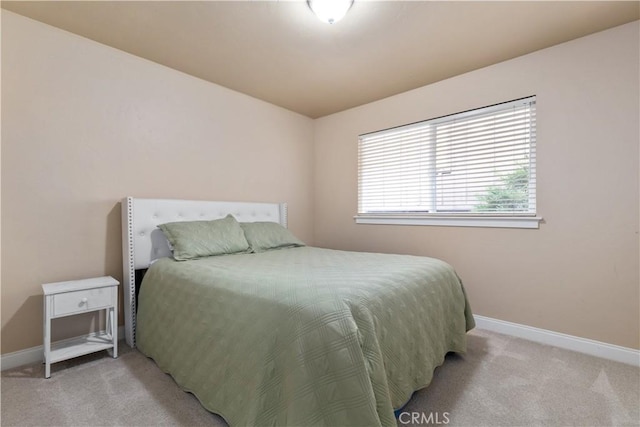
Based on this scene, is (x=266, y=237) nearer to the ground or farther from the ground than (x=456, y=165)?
nearer to the ground

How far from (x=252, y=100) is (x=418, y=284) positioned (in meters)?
2.70

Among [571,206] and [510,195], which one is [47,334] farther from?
[571,206]

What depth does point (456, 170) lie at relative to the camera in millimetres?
2865

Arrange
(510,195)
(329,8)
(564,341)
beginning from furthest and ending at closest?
(510,195) < (564,341) < (329,8)

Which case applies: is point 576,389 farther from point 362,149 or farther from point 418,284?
point 362,149

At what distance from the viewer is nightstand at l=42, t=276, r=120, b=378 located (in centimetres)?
183

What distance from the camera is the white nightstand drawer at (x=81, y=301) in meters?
1.86

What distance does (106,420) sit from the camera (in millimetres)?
1446

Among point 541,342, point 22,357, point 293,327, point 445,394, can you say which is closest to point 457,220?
point 541,342

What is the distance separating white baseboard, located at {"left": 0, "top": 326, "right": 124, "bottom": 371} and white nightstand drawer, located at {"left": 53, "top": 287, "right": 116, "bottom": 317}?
18.4 inches

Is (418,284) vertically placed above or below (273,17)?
below

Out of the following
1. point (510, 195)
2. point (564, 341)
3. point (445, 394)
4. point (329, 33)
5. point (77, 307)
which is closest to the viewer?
point (445, 394)

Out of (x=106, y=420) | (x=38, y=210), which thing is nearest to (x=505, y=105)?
(x=106, y=420)

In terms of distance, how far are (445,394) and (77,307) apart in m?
2.32
